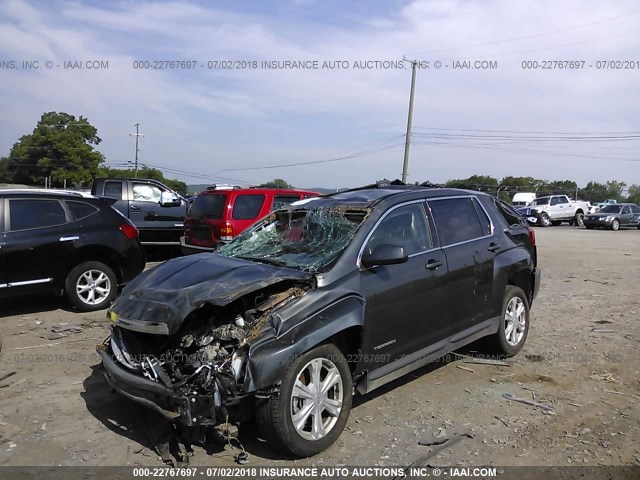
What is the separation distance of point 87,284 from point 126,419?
150 inches

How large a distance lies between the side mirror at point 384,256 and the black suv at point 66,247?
484cm

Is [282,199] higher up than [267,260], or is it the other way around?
[282,199]

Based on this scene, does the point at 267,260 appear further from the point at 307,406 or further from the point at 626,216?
the point at 626,216

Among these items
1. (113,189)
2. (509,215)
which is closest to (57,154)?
(113,189)

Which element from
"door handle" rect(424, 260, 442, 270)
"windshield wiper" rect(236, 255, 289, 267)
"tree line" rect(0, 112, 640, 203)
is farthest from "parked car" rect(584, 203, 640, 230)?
"windshield wiper" rect(236, 255, 289, 267)

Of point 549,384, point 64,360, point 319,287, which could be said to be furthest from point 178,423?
point 549,384

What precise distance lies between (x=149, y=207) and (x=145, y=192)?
0.42 metres

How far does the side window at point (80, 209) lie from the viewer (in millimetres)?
7711

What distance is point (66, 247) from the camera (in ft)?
24.3

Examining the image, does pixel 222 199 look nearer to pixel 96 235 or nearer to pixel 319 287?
pixel 96 235

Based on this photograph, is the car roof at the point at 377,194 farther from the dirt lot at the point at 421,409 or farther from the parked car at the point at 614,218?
the parked car at the point at 614,218

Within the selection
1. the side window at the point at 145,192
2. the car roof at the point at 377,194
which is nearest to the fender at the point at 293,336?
the car roof at the point at 377,194

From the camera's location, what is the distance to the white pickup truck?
1267 inches

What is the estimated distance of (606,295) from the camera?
30.8 feet
